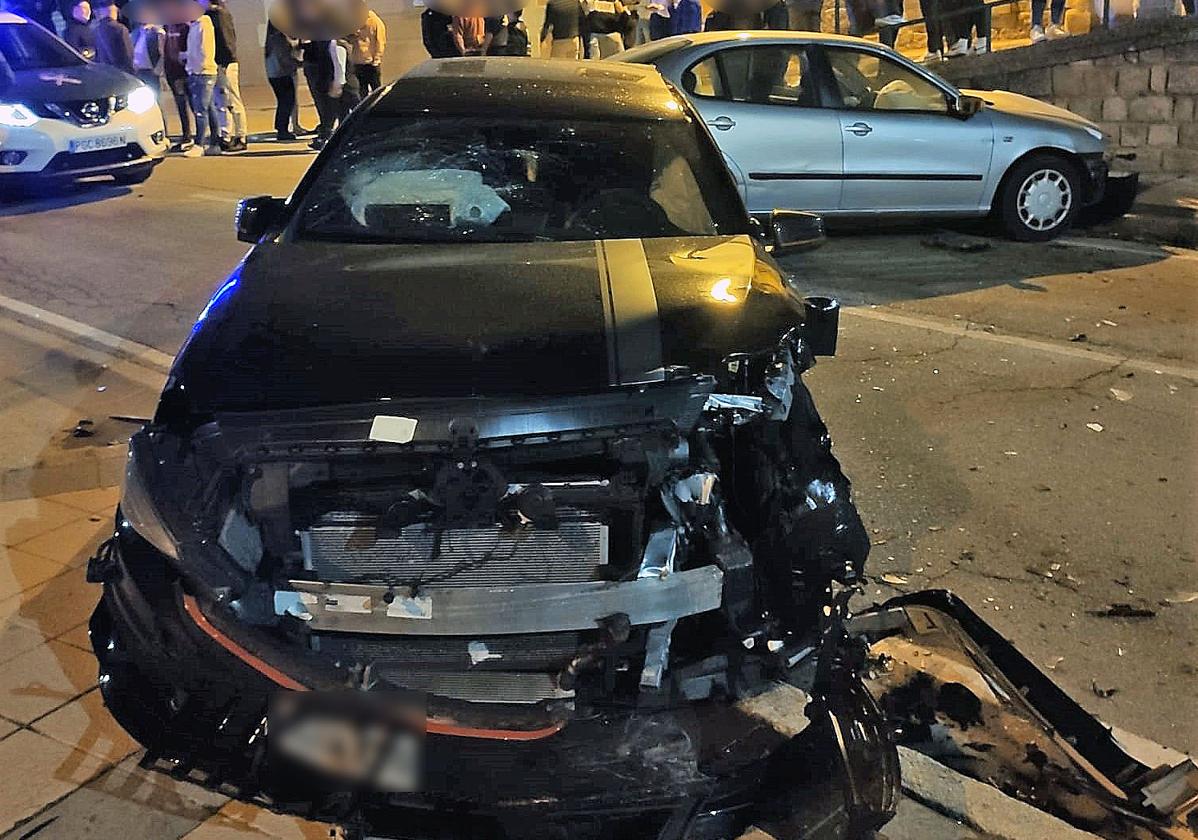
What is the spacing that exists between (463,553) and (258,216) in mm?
2140

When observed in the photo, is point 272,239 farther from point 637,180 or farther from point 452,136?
point 637,180

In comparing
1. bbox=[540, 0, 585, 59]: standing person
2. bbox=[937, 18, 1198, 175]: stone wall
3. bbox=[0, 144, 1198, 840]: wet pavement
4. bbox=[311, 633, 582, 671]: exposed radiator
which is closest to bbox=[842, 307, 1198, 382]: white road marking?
bbox=[0, 144, 1198, 840]: wet pavement

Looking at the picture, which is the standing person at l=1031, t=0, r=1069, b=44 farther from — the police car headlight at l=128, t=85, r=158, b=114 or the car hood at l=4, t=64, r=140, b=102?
the car hood at l=4, t=64, r=140, b=102

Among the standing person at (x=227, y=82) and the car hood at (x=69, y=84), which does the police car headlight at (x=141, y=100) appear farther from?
the standing person at (x=227, y=82)

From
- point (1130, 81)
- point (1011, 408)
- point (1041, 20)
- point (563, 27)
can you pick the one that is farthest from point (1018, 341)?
point (563, 27)

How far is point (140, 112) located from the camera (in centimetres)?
1069

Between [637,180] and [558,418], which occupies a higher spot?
[637,180]

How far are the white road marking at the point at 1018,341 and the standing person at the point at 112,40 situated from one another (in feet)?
38.4

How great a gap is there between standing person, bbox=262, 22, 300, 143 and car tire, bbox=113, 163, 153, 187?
3.00 metres

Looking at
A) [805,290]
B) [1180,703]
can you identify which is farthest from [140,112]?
[1180,703]

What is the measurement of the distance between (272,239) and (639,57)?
5196mm

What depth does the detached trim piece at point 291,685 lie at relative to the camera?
7.38 feet

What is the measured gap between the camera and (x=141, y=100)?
35.4ft

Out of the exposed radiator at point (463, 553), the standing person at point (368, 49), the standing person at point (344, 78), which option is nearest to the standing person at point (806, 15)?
the standing person at point (368, 49)
